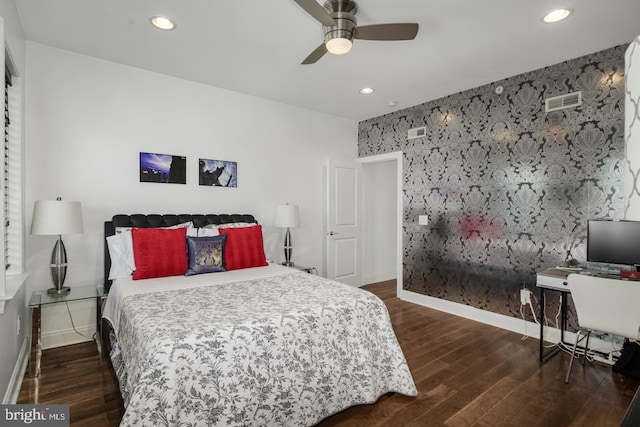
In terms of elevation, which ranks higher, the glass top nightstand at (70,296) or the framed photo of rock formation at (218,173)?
the framed photo of rock formation at (218,173)

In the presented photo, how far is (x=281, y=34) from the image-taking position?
8.82 ft

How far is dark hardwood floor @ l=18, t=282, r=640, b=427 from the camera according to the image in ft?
6.60

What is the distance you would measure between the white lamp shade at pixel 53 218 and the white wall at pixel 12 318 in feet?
1.79

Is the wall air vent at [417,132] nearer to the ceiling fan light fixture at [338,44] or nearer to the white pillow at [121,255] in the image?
the ceiling fan light fixture at [338,44]

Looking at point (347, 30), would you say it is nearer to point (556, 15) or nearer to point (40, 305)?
point (556, 15)

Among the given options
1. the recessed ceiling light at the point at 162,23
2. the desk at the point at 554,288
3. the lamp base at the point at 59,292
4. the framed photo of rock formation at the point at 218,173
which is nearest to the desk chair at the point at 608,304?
the desk at the point at 554,288

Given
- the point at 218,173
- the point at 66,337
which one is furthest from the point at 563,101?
the point at 66,337

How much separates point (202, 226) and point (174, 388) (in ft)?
7.65

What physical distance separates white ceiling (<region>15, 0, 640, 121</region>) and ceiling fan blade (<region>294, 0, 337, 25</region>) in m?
0.43

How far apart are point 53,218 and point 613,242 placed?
458cm

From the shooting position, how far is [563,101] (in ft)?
10.3
